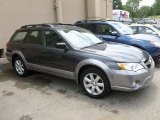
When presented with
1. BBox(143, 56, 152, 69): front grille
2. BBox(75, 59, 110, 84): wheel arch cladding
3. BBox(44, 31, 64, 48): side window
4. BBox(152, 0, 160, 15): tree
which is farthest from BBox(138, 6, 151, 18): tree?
BBox(75, 59, 110, 84): wheel arch cladding

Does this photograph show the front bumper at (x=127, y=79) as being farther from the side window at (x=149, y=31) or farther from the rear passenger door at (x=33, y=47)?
the side window at (x=149, y=31)

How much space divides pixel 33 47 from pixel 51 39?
0.67 m

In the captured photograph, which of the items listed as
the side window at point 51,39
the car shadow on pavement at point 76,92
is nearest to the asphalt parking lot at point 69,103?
the car shadow on pavement at point 76,92

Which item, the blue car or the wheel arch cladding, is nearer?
the wheel arch cladding

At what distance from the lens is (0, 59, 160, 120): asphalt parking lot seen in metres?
4.09

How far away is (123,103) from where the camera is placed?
4.55 meters

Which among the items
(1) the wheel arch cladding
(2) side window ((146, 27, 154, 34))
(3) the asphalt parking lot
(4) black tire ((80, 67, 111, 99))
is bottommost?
(3) the asphalt parking lot

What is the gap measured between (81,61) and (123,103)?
125 centimetres

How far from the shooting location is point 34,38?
612 cm

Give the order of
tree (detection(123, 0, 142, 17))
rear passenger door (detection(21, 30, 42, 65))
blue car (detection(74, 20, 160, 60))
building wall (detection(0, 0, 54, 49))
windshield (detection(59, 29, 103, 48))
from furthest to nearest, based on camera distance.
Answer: tree (detection(123, 0, 142, 17))
building wall (detection(0, 0, 54, 49))
blue car (detection(74, 20, 160, 60))
rear passenger door (detection(21, 30, 42, 65))
windshield (detection(59, 29, 103, 48))

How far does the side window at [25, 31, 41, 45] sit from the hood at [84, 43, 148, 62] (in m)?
1.58

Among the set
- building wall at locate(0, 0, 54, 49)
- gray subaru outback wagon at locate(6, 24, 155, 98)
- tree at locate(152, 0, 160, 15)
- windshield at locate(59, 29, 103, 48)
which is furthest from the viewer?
tree at locate(152, 0, 160, 15)

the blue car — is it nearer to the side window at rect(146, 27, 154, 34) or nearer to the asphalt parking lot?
the asphalt parking lot

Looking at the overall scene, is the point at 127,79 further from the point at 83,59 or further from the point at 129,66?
the point at 83,59
